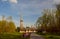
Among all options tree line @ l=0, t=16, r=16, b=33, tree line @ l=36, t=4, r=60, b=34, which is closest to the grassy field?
tree line @ l=0, t=16, r=16, b=33

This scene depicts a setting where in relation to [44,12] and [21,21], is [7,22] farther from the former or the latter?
[44,12]

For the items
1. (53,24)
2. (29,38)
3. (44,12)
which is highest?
(44,12)

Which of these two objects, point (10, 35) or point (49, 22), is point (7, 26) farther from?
point (49, 22)

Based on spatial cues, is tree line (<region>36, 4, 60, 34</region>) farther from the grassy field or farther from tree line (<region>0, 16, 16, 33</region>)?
tree line (<region>0, 16, 16, 33</region>)

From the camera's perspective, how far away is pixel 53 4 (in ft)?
15.8

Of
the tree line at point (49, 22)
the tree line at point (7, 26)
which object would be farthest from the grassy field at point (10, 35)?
the tree line at point (49, 22)

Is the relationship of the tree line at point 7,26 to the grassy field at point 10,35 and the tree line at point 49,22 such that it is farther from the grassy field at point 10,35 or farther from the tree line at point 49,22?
the tree line at point 49,22

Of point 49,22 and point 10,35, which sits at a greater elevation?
point 49,22

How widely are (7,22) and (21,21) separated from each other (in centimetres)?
42

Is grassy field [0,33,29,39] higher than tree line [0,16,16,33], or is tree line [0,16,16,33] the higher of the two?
tree line [0,16,16,33]

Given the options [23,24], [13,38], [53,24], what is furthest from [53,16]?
[13,38]

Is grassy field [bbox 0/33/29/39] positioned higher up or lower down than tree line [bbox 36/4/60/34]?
lower down

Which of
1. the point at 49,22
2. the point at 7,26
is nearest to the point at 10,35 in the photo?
the point at 7,26

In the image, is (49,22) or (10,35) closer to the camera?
(10,35)
